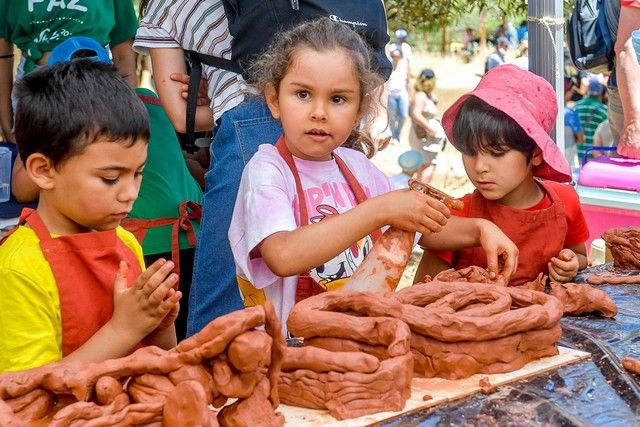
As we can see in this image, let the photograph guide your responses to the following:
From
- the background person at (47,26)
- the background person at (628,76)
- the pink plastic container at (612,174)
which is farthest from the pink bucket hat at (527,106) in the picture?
the background person at (628,76)

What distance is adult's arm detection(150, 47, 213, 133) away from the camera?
118 inches

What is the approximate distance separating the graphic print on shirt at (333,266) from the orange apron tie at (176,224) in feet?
2.41

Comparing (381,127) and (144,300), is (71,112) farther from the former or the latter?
(381,127)

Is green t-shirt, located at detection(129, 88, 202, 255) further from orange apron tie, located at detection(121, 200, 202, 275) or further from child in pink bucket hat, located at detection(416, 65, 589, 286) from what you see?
child in pink bucket hat, located at detection(416, 65, 589, 286)

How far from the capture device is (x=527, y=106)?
2.75 meters

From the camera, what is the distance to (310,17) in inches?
106

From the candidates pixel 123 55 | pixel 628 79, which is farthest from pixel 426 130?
pixel 123 55

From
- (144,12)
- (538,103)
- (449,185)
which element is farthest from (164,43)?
(449,185)

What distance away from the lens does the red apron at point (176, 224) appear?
2.96 m

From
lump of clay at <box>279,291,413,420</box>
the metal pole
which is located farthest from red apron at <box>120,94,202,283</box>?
the metal pole

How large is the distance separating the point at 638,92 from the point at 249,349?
152 inches

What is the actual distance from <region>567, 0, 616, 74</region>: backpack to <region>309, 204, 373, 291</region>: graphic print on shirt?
10.2 feet

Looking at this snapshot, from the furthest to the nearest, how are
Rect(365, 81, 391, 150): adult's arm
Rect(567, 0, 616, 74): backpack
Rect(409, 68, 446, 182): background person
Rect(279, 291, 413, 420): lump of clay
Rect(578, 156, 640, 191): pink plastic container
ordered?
1. Rect(409, 68, 446, 182): background person
2. Rect(567, 0, 616, 74): backpack
3. Rect(578, 156, 640, 191): pink plastic container
4. Rect(365, 81, 391, 150): adult's arm
5. Rect(279, 291, 413, 420): lump of clay

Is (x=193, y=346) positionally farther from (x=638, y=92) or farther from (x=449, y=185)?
(x=449, y=185)
